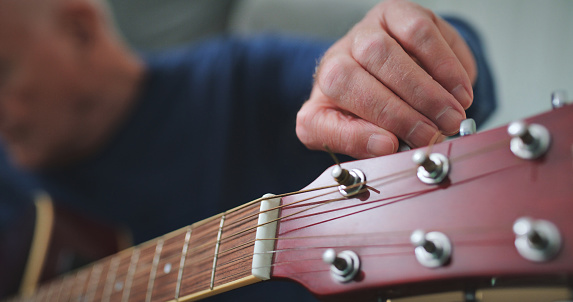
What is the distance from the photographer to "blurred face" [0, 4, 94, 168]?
28.5 inches

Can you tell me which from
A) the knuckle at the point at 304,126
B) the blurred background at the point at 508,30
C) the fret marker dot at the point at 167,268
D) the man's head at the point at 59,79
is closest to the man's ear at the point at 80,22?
the man's head at the point at 59,79

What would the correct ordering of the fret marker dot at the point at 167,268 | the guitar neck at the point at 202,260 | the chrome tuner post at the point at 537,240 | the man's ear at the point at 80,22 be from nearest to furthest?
the chrome tuner post at the point at 537,240
the guitar neck at the point at 202,260
the fret marker dot at the point at 167,268
the man's ear at the point at 80,22

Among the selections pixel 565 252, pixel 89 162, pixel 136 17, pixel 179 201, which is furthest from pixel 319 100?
pixel 136 17

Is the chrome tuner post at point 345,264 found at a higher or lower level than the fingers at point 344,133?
lower

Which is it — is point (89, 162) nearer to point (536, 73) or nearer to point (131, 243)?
point (131, 243)

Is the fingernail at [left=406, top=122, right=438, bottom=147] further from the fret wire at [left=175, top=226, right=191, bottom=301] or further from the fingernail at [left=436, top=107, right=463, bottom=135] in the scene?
the fret wire at [left=175, top=226, right=191, bottom=301]

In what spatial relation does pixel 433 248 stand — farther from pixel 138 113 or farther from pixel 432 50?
pixel 138 113

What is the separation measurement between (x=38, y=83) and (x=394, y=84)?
0.72m

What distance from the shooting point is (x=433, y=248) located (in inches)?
7.7

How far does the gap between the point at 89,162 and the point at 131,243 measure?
0.64ft

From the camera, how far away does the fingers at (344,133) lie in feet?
0.69

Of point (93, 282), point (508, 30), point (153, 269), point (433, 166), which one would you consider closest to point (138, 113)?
point (93, 282)

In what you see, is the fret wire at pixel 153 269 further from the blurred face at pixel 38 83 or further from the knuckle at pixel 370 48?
the blurred face at pixel 38 83

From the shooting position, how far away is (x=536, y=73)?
1.32ft
